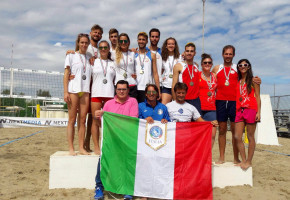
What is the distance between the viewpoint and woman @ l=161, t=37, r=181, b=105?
441 cm

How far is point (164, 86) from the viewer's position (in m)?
4.45

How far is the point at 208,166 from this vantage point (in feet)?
11.9

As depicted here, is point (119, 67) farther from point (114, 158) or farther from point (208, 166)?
point (208, 166)

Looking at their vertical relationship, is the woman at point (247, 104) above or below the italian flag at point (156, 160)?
above

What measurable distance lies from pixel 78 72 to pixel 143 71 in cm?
109

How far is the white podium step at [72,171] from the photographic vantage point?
3.89m

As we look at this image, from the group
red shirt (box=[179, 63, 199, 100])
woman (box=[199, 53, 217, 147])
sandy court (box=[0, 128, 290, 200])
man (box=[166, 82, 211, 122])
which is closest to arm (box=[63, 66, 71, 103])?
sandy court (box=[0, 128, 290, 200])

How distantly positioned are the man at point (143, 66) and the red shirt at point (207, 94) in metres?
0.78

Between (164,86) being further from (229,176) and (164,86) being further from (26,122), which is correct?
(26,122)

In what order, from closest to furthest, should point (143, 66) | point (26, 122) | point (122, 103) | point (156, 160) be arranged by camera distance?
point (156, 160), point (122, 103), point (143, 66), point (26, 122)

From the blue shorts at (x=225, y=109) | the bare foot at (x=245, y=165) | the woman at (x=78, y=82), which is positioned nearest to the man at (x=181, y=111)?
the blue shorts at (x=225, y=109)

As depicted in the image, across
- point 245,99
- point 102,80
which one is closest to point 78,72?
point 102,80

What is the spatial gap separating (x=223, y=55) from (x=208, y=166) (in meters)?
1.88

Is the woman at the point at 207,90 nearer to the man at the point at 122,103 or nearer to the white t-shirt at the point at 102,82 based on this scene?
the man at the point at 122,103
